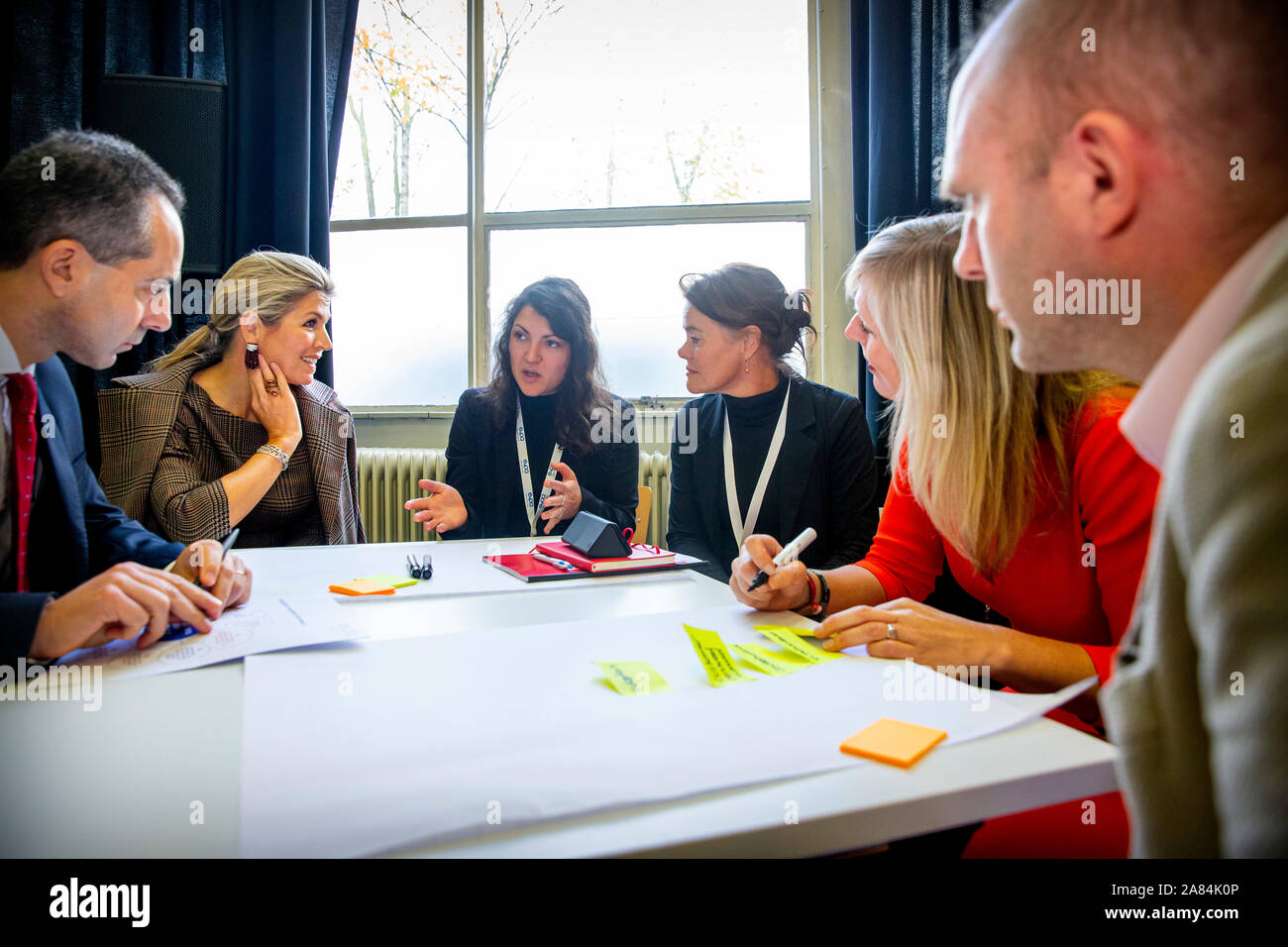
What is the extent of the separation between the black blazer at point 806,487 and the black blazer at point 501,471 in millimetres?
201

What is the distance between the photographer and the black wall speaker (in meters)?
2.61

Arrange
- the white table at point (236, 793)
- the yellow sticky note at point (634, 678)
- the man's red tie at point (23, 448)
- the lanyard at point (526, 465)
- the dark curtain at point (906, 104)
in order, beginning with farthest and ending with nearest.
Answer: the dark curtain at point (906, 104)
the lanyard at point (526, 465)
the man's red tie at point (23, 448)
the yellow sticky note at point (634, 678)
the white table at point (236, 793)

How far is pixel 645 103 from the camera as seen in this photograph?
10.9ft

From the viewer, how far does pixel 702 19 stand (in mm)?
3260

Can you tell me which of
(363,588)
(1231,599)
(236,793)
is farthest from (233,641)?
(1231,599)

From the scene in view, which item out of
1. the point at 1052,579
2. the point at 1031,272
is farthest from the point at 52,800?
the point at 1052,579

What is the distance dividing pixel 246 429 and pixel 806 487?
1.44m

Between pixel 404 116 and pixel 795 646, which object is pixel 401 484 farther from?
pixel 795 646

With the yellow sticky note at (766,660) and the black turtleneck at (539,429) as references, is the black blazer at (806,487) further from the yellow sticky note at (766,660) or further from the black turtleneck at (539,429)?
the yellow sticky note at (766,660)

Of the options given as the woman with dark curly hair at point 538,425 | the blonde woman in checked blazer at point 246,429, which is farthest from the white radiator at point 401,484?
the blonde woman in checked blazer at point 246,429

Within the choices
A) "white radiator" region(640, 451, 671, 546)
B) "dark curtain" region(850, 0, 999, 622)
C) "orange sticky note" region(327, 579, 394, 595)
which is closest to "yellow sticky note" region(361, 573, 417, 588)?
"orange sticky note" region(327, 579, 394, 595)

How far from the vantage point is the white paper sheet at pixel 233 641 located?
0.84 metres

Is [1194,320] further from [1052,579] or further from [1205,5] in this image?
[1052,579]

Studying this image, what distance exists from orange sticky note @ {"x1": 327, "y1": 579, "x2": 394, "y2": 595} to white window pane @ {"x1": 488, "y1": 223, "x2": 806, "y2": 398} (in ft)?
7.29
